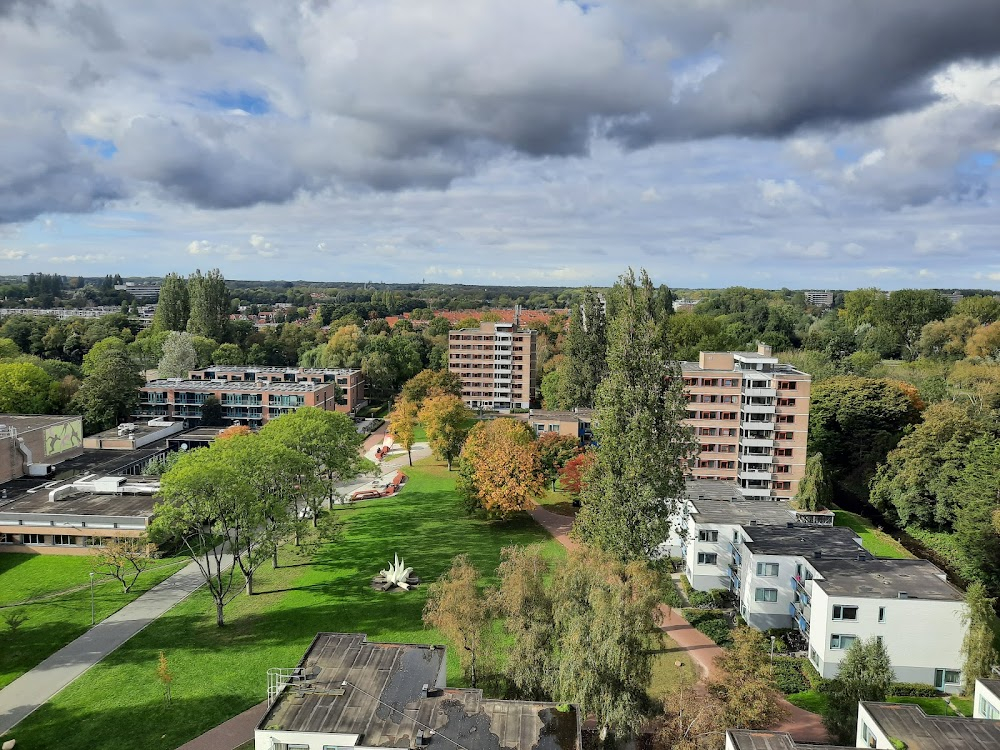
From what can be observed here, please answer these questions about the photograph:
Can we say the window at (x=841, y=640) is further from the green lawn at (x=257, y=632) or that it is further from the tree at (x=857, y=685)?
the green lawn at (x=257, y=632)

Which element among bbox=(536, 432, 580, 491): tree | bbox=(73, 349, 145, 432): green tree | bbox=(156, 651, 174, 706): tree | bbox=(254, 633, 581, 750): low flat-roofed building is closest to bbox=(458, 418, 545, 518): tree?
bbox=(536, 432, 580, 491): tree

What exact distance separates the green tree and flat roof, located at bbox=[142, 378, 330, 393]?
617 centimetres

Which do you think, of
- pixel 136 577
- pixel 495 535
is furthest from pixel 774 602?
pixel 136 577

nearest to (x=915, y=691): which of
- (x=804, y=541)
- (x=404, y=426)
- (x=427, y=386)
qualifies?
(x=804, y=541)

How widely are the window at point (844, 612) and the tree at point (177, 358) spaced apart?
8638 cm

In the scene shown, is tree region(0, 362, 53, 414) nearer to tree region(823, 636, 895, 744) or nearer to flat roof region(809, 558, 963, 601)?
flat roof region(809, 558, 963, 601)

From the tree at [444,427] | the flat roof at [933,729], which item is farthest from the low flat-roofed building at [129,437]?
the flat roof at [933,729]

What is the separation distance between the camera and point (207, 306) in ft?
357

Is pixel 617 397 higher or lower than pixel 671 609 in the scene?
higher

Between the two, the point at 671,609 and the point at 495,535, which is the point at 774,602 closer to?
the point at 671,609

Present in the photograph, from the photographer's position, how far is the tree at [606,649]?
22625mm

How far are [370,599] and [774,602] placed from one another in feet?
73.5

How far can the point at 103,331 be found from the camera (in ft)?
356

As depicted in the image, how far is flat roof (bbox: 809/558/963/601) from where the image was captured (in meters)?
30.8
